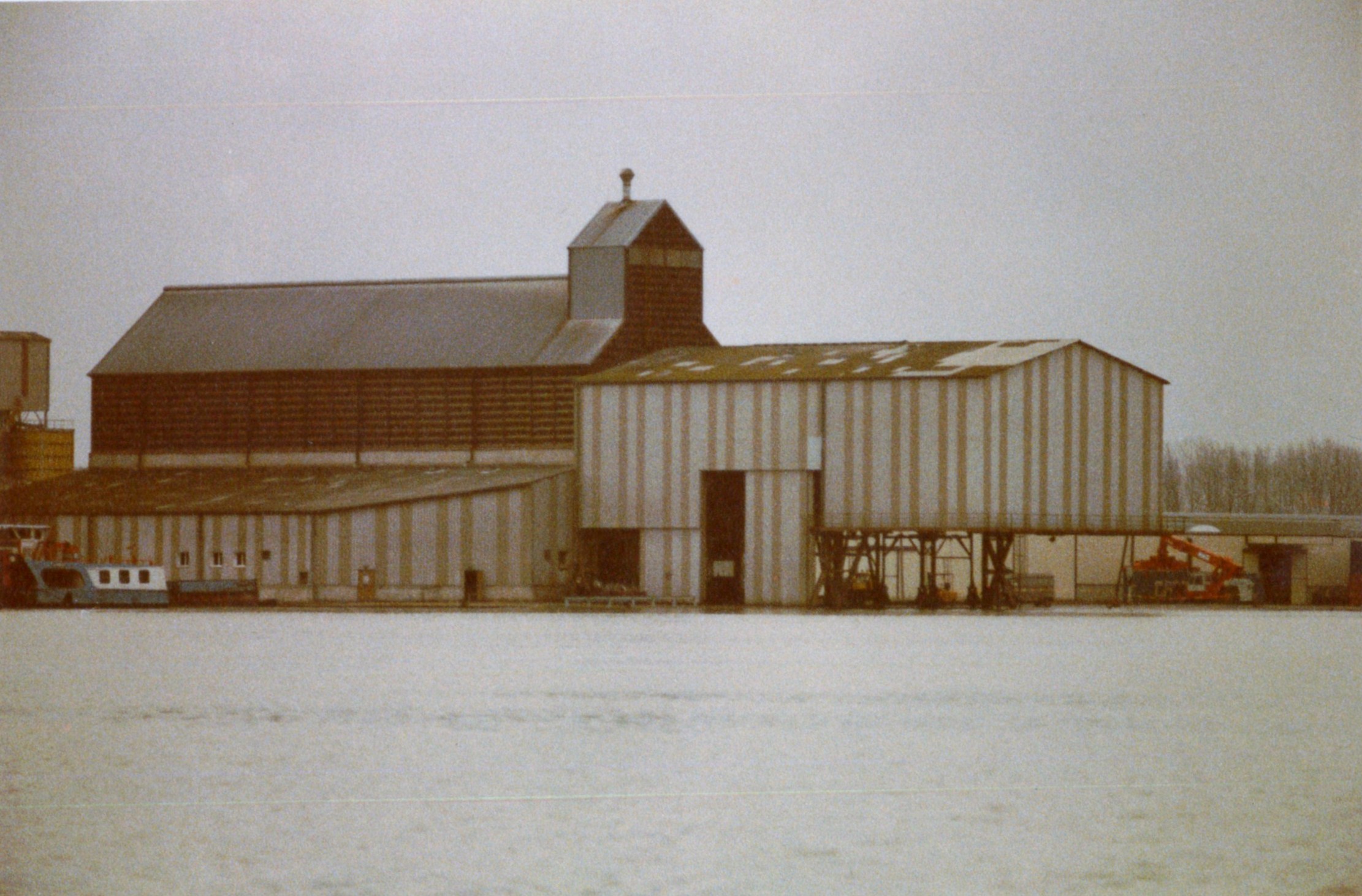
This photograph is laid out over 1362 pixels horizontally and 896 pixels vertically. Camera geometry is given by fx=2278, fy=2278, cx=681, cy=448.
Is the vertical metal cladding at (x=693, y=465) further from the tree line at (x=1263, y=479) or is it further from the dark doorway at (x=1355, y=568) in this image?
the dark doorway at (x=1355, y=568)

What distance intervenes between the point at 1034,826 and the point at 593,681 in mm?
17471

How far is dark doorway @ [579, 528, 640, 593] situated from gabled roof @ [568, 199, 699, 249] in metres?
9.69

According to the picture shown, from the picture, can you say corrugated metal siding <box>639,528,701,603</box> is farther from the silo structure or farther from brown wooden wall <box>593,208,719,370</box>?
the silo structure

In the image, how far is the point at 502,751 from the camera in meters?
24.3

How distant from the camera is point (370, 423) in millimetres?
63531

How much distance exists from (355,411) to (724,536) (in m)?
12.0

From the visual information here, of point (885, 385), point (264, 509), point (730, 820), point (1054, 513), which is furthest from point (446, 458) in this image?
point (730, 820)

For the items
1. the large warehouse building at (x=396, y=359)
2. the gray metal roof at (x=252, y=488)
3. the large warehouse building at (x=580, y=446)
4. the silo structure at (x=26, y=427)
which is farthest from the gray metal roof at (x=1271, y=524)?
the silo structure at (x=26, y=427)

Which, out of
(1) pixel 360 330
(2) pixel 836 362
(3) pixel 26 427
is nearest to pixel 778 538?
(2) pixel 836 362

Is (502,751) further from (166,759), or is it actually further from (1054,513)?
(1054,513)

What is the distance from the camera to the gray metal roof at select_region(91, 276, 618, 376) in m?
63.7

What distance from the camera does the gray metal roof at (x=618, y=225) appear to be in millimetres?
65062

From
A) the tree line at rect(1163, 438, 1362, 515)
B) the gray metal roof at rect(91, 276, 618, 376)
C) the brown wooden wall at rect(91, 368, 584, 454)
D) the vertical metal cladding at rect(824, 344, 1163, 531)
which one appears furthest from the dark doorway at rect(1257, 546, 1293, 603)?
the brown wooden wall at rect(91, 368, 584, 454)

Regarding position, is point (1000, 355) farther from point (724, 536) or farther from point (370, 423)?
point (370, 423)
